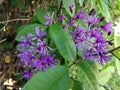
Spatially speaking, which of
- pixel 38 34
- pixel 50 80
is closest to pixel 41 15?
pixel 38 34

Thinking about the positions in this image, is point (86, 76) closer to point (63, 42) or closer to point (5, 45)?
point (63, 42)

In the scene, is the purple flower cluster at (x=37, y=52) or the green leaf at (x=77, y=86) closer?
the purple flower cluster at (x=37, y=52)

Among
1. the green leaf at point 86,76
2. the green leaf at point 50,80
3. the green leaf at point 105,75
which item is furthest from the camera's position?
the green leaf at point 105,75

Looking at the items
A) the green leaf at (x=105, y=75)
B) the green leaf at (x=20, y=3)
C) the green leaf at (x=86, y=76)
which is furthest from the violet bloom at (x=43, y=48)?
the green leaf at (x=20, y=3)

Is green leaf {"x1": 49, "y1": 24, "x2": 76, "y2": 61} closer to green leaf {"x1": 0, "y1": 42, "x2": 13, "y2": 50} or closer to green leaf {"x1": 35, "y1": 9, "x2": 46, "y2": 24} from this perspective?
green leaf {"x1": 35, "y1": 9, "x2": 46, "y2": 24}

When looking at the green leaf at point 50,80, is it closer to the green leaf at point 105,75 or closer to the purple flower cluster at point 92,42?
the purple flower cluster at point 92,42

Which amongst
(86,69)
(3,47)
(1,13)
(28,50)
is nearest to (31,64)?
(28,50)

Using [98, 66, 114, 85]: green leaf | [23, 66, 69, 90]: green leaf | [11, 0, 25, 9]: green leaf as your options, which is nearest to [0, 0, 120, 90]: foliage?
[23, 66, 69, 90]: green leaf

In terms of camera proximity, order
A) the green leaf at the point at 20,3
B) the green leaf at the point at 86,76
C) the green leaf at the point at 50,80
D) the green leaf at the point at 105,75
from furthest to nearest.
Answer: the green leaf at the point at 20,3 → the green leaf at the point at 105,75 → the green leaf at the point at 86,76 → the green leaf at the point at 50,80
